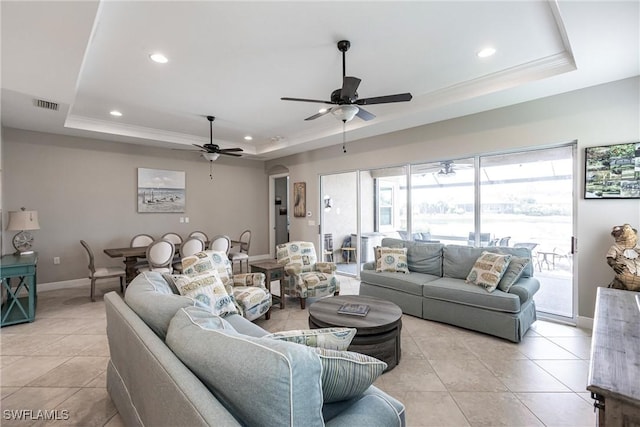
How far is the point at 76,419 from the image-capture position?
2021 mm

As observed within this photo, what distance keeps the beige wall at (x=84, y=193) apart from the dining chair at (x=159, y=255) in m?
2.09

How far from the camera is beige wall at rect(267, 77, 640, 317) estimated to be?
10.6 ft

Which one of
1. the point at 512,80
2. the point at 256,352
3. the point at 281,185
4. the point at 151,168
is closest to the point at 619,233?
the point at 512,80

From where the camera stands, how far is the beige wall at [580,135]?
324 centimetres

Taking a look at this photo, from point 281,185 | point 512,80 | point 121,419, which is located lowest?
point 121,419

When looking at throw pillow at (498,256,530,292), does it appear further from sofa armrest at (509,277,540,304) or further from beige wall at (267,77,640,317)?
Result: beige wall at (267,77,640,317)

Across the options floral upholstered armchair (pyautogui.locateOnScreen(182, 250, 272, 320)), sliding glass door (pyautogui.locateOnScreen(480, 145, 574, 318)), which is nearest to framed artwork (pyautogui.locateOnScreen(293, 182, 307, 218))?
floral upholstered armchair (pyautogui.locateOnScreen(182, 250, 272, 320))

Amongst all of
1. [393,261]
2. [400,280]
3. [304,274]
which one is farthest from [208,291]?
[393,261]

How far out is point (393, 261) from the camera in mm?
4344

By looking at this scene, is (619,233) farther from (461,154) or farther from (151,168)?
(151,168)

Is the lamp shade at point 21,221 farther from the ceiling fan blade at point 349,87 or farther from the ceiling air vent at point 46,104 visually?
the ceiling fan blade at point 349,87

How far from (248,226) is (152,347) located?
270 inches

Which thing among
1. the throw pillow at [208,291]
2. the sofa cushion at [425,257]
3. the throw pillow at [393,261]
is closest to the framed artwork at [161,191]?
the throw pillow at [208,291]

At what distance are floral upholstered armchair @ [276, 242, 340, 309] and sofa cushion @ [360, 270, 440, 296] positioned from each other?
20.9 inches
